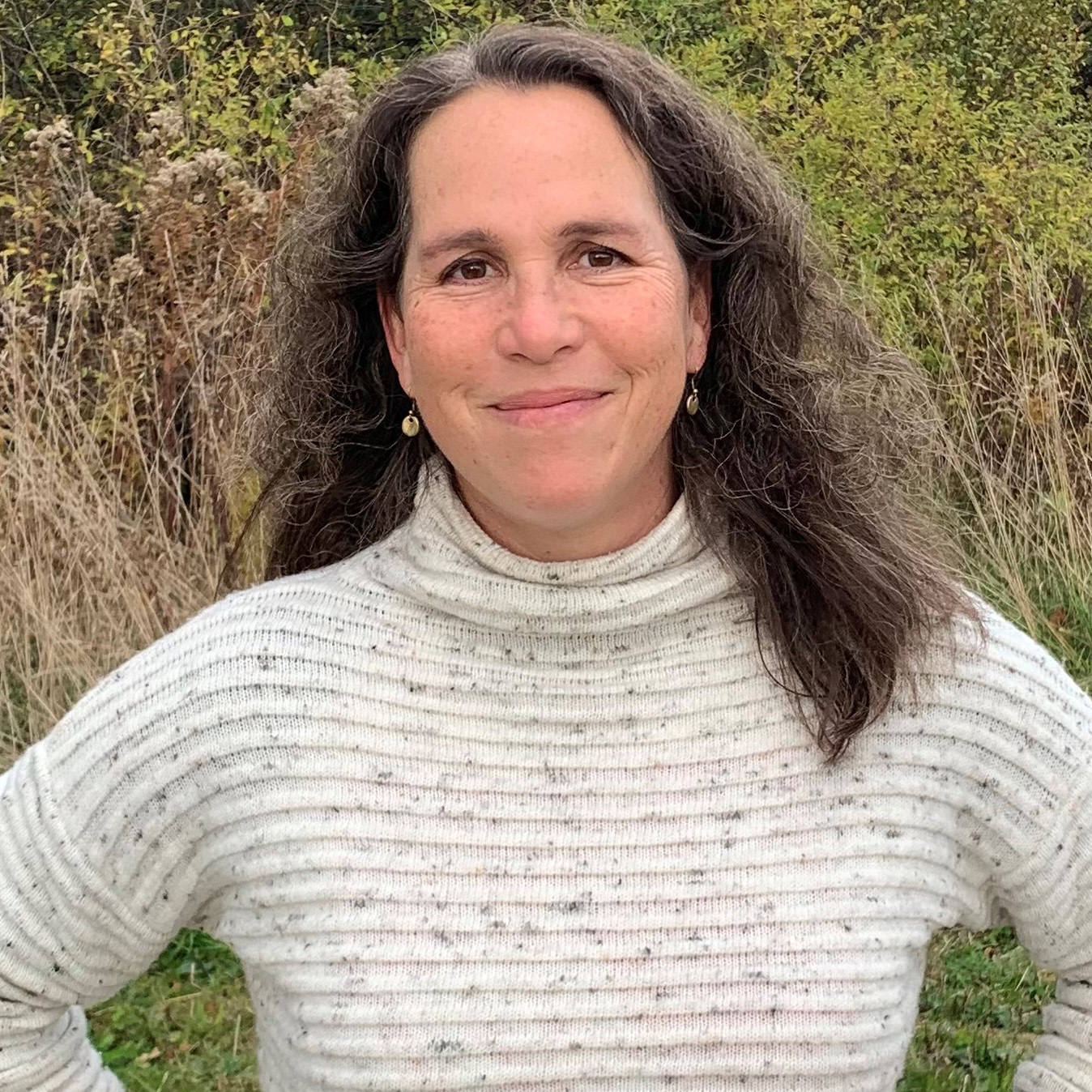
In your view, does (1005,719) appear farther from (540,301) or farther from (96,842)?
(96,842)

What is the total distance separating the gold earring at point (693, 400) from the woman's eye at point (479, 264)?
281 millimetres

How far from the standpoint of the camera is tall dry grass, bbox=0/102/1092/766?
126 inches

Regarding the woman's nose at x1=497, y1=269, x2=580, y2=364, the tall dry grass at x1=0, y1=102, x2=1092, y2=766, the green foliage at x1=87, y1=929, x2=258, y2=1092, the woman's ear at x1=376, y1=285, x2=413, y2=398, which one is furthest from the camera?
the tall dry grass at x1=0, y1=102, x2=1092, y2=766

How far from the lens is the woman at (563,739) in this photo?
1.37 m

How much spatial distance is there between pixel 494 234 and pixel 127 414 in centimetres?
228

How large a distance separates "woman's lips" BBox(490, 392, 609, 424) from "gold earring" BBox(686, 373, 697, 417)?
0.27 meters

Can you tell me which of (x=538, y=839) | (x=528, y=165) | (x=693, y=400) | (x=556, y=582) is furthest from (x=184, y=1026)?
(x=528, y=165)

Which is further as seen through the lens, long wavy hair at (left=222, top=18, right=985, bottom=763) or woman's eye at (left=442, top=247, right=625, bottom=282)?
long wavy hair at (left=222, top=18, right=985, bottom=763)

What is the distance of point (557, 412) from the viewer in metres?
1.37

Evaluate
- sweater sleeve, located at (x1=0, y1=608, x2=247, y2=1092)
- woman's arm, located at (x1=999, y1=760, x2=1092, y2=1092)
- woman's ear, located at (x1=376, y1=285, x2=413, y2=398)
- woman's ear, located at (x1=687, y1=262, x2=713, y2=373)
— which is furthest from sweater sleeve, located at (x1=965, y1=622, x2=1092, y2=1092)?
sweater sleeve, located at (x1=0, y1=608, x2=247, y2=1092)

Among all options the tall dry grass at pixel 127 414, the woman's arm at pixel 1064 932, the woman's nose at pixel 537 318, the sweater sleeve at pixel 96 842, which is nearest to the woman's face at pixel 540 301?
the woman's nose at pixel 537 318

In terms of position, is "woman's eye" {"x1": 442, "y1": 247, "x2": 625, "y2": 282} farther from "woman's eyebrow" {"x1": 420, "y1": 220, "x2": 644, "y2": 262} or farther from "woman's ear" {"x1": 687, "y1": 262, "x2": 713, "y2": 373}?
"woman's ear" {"x1": 687, "y1": 262, "x2": 713, "y2": 373}

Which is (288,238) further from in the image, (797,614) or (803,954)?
(803,954)

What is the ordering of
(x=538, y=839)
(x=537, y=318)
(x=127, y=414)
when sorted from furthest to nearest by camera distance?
(x=127, y=414), (x=538, y=839), (x=537, y=318)
